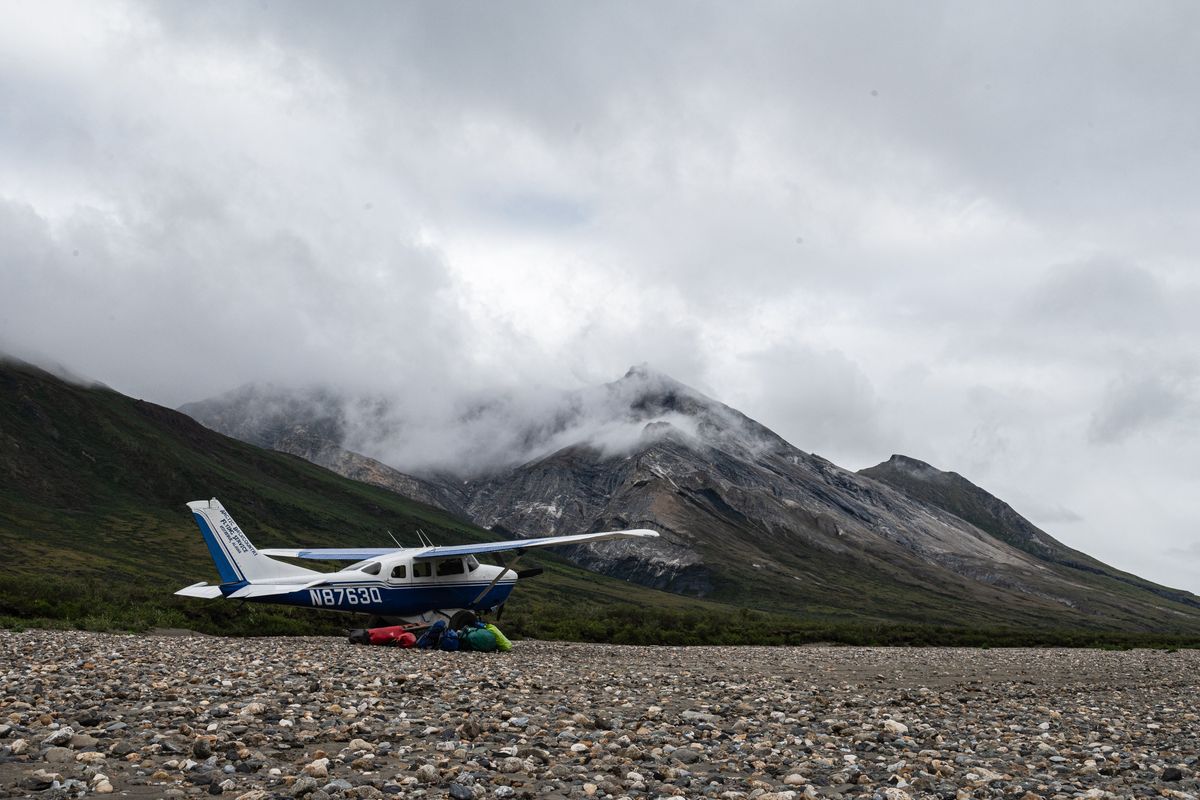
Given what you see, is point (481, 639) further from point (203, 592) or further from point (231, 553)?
point (203, 592)

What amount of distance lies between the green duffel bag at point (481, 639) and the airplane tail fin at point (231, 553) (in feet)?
24.8

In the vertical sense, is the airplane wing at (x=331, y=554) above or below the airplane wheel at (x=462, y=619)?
above

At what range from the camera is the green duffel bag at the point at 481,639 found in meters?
24.9

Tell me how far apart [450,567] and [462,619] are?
1914mm

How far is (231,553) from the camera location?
2842 centimetres

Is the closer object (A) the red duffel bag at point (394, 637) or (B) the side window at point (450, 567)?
(A) the red duffel bag at point (394, 637)

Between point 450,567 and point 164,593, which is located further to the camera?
point 164,593

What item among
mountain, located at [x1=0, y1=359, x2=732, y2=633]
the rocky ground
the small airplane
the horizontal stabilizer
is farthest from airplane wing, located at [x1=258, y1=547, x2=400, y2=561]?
the rocky ground

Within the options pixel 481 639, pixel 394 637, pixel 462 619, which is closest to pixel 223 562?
pixel 394 637

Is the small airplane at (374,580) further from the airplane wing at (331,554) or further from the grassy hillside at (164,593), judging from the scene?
the grassy hillside at (164,593)

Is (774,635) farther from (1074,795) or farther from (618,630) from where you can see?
(1074,795)

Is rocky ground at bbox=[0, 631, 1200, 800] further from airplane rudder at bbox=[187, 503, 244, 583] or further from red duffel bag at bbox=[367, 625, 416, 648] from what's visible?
airplane rudder at bbox=[187, 503, 244, 583]

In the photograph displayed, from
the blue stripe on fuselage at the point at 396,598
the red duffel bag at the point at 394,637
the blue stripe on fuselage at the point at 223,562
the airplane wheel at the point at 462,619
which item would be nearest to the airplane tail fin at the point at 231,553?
the blue stripe on fuselage at the point at 223,562

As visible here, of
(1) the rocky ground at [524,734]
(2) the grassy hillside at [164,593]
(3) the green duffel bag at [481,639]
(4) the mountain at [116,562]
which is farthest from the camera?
(2) the grassy hillside at [164,593]
